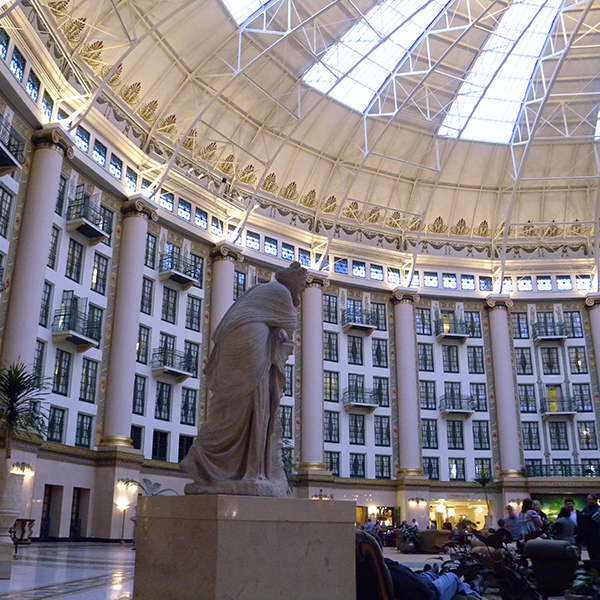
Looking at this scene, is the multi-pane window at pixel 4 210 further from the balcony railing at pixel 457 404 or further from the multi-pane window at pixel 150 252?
the balcony railing at pixel 457 404

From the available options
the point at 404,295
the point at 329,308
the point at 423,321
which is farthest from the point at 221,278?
the point at 423,321

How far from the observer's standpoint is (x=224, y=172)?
121 ft

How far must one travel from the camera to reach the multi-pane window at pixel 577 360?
42.2 m

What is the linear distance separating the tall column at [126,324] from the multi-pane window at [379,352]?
55.5 ft

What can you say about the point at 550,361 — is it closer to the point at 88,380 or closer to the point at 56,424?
the point at 88,380

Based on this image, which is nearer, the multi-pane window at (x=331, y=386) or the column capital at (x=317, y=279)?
the multi-pane window at (x=331, y=386)

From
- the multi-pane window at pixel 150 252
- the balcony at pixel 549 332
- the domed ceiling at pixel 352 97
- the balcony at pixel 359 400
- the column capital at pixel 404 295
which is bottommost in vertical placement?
the balcony at pixel 359 400

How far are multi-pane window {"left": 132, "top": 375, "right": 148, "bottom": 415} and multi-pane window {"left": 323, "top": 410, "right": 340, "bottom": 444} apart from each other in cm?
1224

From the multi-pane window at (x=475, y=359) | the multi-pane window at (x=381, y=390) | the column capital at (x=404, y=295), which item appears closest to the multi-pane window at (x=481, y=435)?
the multi-pane window at (x=475, y=359)

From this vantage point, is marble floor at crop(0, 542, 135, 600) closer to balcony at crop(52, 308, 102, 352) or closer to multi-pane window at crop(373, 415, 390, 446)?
balcony at crop(52, 308, 102, 352)

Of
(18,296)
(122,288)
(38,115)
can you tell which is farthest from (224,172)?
(18,296)

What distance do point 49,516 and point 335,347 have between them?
791 inches

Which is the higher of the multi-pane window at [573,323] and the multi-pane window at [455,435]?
the multi-pane window at [573,323]

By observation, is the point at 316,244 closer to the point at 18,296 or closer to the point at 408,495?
the point at 408,495
